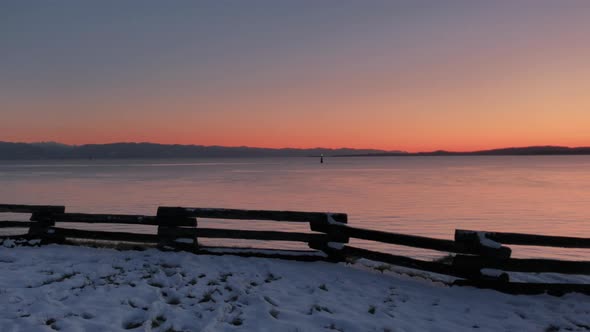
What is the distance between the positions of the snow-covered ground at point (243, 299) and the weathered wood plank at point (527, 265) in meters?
0.47

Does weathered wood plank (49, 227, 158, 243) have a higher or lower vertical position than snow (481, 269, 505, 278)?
higher

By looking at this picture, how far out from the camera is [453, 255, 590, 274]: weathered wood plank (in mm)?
7879

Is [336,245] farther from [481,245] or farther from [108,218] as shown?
[108,218]

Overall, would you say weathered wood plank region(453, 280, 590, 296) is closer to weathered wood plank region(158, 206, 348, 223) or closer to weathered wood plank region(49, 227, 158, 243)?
weathered wood plank region(158, 206, 348, 223)

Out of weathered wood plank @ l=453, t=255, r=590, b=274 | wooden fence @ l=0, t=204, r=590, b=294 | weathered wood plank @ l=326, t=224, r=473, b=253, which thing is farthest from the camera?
weathered wood plank @ l=326, t=224, r=473, b=253

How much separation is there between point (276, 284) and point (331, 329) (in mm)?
2159

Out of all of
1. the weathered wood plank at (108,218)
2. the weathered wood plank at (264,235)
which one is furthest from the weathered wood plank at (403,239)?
→ the weathered wood plank at (108,218)

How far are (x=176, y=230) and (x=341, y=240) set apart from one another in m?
3.94

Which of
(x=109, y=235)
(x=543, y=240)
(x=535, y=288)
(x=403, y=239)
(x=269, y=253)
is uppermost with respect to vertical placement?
(x=543, y=240)

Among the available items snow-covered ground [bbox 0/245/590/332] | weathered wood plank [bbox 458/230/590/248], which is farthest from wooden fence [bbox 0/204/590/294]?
→ snow-covered ground [bbox 0/245/590/332]

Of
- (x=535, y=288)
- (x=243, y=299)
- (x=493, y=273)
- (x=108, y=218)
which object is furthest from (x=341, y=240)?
(x=108, y=218)

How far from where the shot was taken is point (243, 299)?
6.99 metres

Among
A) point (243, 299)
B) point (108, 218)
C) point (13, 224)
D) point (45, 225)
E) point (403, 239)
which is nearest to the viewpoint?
point (243, 299)

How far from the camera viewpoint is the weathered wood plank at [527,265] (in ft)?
25.8
